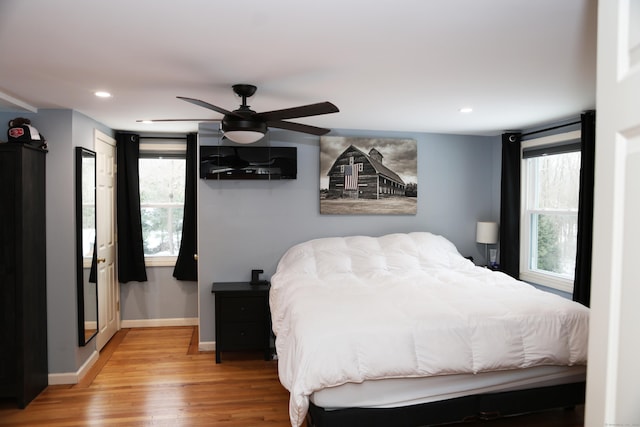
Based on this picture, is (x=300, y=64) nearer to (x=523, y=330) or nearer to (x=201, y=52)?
(x=201, y=52)

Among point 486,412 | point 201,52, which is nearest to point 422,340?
point 486,412

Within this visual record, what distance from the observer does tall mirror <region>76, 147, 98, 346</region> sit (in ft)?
12.0

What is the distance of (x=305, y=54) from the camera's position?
223 centimetres

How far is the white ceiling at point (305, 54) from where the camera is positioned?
1725mm

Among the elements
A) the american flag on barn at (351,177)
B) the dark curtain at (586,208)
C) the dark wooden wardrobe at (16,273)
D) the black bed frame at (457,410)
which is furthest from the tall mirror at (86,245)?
the dark curtain at (586,208)

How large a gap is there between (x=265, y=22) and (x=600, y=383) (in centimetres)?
174

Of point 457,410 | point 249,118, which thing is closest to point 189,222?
point 249,118

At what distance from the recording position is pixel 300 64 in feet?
7.86

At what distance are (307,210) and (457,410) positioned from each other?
249 cm

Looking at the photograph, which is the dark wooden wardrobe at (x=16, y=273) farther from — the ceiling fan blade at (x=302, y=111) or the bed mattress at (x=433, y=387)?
the bed mattress at (x=433, y=387)

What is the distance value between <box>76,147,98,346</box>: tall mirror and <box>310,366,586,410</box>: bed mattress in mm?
2468

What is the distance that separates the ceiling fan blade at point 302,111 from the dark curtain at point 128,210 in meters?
2.75

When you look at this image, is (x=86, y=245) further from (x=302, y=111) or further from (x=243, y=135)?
(x=302, y=111)

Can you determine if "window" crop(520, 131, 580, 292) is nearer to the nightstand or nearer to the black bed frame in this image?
the black bed frame
